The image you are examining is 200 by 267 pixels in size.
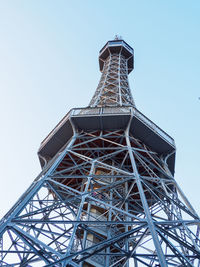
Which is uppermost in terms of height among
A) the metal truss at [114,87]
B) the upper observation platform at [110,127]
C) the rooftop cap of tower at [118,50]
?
the rooftop cap of tower at [118,50]

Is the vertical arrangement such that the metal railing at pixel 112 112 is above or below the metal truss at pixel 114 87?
below

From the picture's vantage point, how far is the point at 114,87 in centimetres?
3138

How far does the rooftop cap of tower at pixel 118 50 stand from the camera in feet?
135

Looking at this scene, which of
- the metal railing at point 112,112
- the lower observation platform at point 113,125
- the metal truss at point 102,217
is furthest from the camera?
the metal railing at point 112,112

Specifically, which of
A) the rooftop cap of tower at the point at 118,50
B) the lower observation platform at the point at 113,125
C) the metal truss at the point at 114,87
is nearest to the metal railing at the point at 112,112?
the lower observation platform at the point at 113,125

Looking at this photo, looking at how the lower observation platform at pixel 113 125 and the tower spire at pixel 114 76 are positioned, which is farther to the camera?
the tower spire at pixel 114 76

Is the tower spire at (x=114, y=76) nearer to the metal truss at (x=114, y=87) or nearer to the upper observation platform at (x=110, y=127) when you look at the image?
the metal truss at (x=114, y=87)

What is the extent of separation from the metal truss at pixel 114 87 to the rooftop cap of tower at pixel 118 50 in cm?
64

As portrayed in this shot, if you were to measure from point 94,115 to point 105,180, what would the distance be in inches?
160

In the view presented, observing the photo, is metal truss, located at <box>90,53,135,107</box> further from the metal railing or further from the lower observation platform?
the lower observation platform

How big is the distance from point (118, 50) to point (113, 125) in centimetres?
2497

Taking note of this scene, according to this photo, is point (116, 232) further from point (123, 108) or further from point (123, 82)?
point (123, 82)

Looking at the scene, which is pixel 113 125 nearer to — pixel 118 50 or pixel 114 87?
pixel 114 87

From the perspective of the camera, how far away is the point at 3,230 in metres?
9.79
